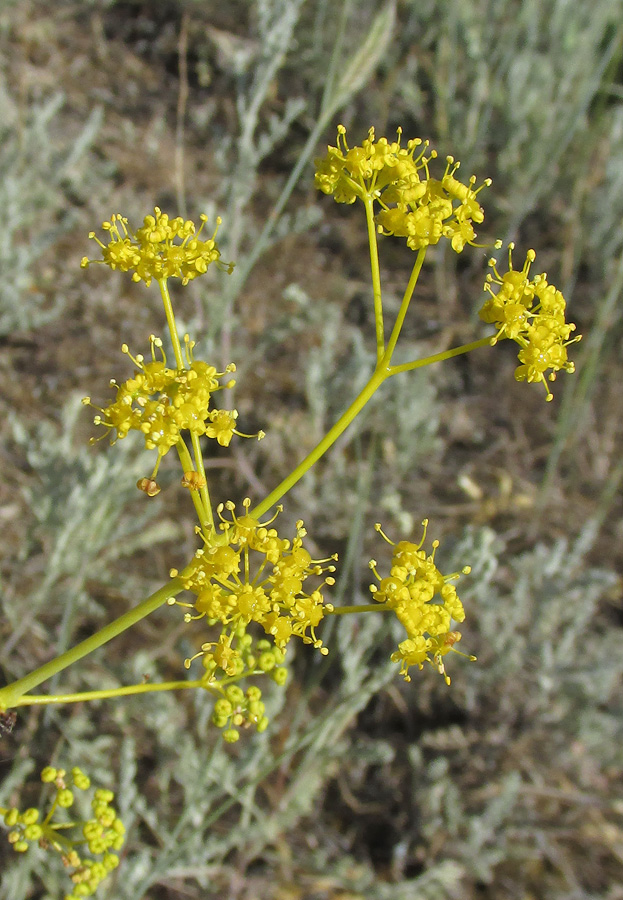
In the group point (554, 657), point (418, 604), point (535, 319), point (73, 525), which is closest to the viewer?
point (418, 604)

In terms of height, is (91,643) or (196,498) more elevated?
(196,498)

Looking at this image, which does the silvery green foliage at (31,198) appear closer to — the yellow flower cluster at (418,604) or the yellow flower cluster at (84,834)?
the yellow flower cluster at (84,834)

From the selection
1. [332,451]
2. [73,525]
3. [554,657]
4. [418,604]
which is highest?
[418,604]

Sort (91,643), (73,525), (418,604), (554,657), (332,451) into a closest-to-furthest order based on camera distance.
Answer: (91,643), (418,604), (73,525), (554,657), (332,451)

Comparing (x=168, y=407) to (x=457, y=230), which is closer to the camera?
(x=168, y=407)

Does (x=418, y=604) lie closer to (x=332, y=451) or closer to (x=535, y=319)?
(x=535, y=319)

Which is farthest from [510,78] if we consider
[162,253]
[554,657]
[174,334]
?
[174,334]

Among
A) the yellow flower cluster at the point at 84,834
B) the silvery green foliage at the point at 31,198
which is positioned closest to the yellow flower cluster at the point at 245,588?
the yellow flower cluster at the point at 84,834
